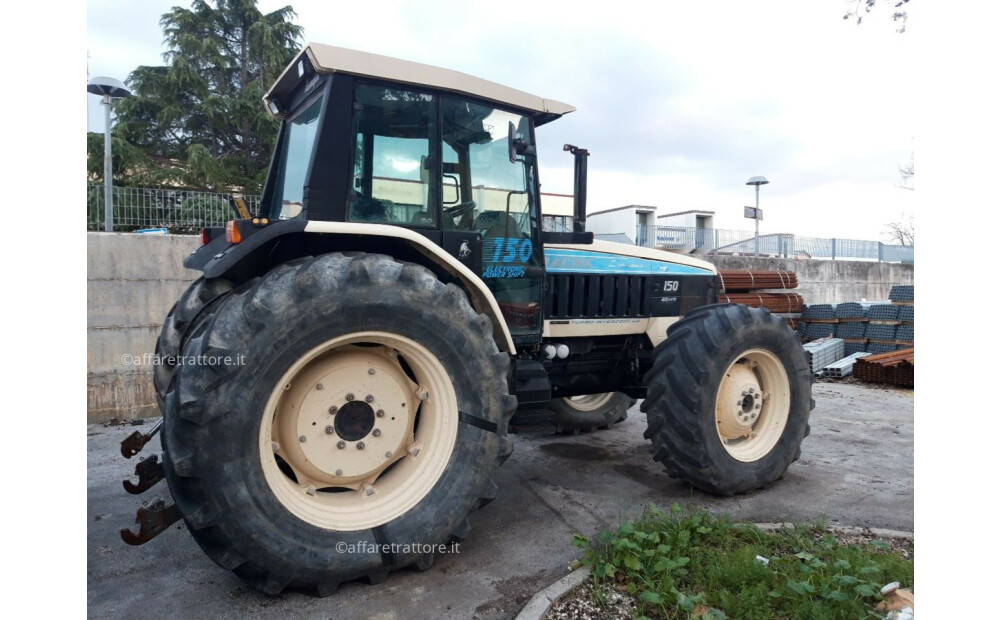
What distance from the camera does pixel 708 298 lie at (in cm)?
509

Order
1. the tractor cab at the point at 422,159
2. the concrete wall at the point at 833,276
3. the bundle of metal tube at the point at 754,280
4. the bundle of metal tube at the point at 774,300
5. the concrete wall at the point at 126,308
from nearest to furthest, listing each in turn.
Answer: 1. the tractor cab at the point at 422,159
2. the concrete wall at the point at 126,308
3. the bundle of metal tube at the point at 774,300
4. the bundle of metal tube at the point at 754,280
5. the concrete wall at the point at 833,276

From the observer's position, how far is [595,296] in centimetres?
437

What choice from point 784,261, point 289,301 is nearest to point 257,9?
point 784,261

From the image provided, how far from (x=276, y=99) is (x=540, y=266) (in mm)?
2080

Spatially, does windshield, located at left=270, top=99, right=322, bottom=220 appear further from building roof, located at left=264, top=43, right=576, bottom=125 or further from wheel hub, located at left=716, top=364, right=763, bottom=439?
wheel hub, located at left=716, top=364, right=763, bottom=439

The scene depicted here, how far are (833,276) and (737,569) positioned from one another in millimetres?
13223

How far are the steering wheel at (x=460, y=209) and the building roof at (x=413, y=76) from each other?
66 centimetres

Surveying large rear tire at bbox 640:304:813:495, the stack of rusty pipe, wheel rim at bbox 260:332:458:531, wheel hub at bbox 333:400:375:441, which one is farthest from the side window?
the stack of rusty pipe

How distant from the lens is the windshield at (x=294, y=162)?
345cm

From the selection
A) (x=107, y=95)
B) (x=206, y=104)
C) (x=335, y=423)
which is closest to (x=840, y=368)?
(x=335, y=423)

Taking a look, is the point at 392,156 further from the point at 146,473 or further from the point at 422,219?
the point at 146,473

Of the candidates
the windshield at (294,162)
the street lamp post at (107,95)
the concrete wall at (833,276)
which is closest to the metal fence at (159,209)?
the street lamp post at (107,95)

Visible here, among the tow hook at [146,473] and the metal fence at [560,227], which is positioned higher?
the metal fence at [560,227]

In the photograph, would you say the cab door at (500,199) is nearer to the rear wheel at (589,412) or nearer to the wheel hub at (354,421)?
the wheel hub at (354,421)
